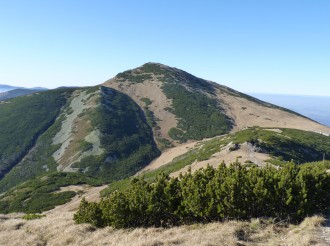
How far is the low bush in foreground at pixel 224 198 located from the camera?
52.7 feet

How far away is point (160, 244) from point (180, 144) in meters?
70.6

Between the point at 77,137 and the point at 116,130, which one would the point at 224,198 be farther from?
the point at 116,130

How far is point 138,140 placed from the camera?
86.3 metres

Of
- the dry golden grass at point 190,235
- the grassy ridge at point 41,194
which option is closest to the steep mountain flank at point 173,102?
the grassy ridge at point 41,194

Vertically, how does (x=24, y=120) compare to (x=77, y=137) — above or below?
above

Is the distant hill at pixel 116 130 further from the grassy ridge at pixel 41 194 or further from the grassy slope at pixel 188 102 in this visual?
the grassy slope at pixel 188 102

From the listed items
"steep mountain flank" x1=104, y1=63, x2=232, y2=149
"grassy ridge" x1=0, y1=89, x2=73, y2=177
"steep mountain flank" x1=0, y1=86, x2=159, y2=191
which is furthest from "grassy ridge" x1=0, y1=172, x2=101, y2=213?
"steep mountain flank" x1=104, y1=63, x2=232, y2=149

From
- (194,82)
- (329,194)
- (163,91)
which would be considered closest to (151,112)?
(163,91)

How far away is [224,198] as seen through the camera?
1630 cm

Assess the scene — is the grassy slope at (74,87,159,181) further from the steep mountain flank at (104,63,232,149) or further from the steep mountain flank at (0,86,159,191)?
the steep mountain flank at (104,63,232,149)

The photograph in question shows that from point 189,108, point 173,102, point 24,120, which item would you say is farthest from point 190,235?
point 173,102

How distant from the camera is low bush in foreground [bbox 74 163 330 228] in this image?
16.1 m

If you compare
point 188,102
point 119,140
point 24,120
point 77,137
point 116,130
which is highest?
point 188,102

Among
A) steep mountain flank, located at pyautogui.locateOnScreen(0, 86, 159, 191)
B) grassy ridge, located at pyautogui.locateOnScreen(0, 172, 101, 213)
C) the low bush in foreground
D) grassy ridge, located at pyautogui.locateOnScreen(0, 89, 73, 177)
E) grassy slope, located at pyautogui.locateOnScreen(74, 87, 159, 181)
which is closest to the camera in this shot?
the low bush in foreground
